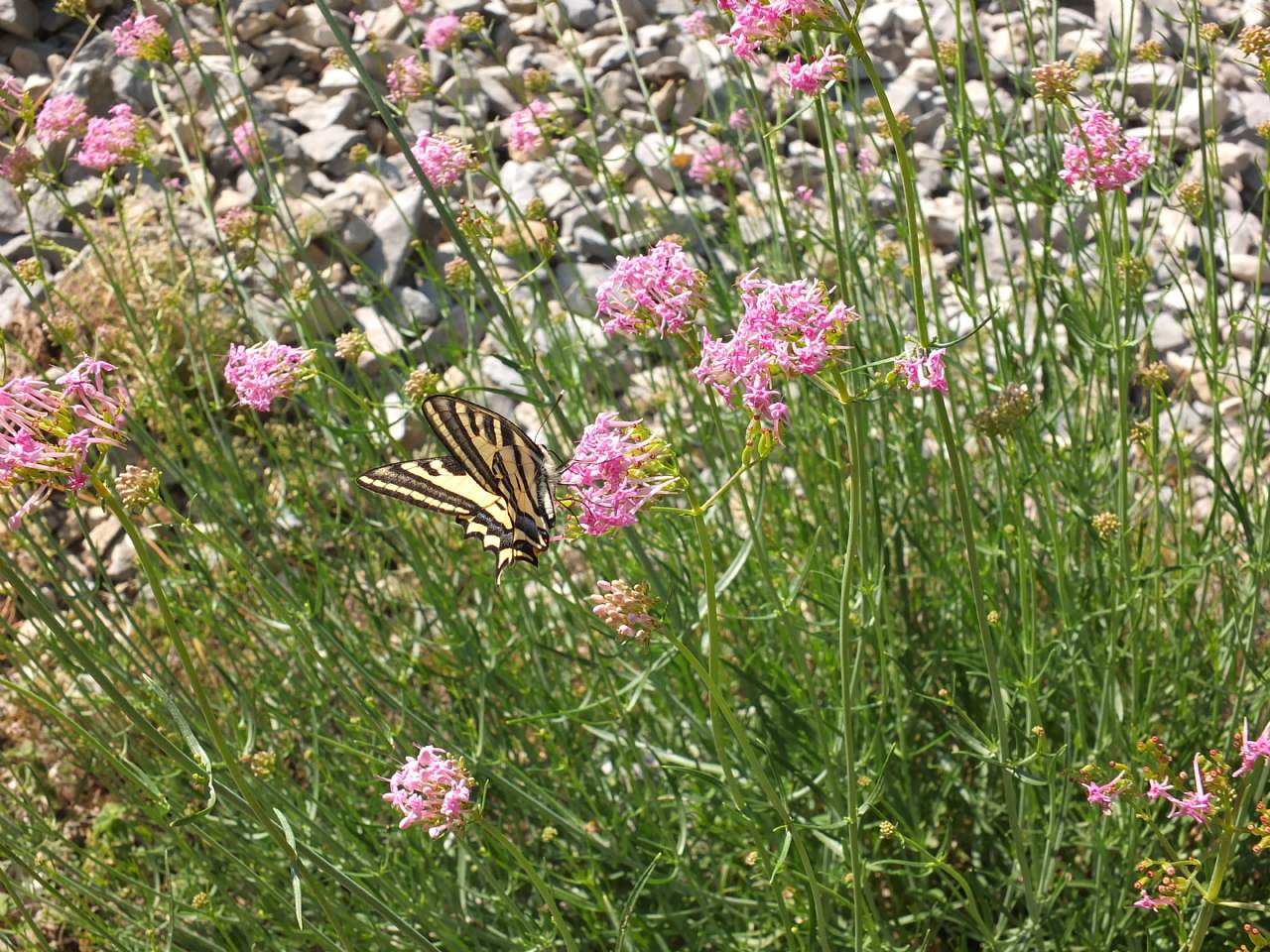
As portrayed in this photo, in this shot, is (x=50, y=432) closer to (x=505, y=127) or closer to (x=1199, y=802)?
(x=1199, y=802)

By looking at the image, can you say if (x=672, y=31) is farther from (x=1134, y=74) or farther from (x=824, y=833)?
(x=824, y=833)

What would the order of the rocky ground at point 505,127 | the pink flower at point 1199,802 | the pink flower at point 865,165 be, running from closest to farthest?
the pink flower at point 1199,802
the pink flower at point 865,165
the rocky ground at point 505,127

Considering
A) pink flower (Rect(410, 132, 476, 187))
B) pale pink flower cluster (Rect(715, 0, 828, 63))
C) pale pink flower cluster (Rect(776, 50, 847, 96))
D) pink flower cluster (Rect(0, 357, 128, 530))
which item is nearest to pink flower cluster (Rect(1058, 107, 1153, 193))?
pale pink flower cluster (Rect(776, 50, 847, 96))

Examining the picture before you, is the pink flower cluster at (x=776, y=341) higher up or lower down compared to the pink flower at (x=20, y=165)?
lower down

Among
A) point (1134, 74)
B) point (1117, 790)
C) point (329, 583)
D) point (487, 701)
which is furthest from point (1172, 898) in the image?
point (1134, 74)

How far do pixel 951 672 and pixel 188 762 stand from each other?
214 cm

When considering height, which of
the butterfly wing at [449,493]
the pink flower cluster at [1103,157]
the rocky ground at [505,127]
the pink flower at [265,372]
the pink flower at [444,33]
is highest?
the pink flower at [444,33]

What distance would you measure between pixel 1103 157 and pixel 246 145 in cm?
386

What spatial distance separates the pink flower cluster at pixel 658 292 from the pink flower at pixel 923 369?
0.38m

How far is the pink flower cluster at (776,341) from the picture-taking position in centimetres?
181

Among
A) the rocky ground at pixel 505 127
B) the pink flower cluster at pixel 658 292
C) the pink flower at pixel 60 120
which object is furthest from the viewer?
the rocky ground at pixel 505 127

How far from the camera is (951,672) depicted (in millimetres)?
3322

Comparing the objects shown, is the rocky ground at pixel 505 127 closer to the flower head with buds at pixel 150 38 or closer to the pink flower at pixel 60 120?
the pink flower at pixel 60 120

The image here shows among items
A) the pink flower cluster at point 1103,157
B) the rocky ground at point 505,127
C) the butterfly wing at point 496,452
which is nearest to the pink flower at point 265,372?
the butterfly wing at point 496,452
